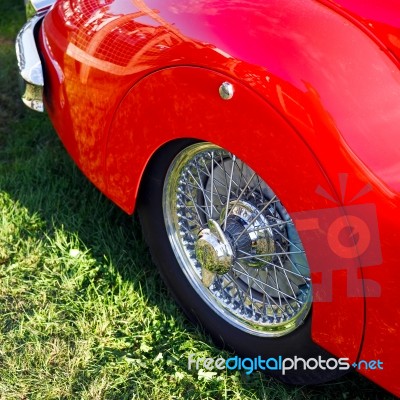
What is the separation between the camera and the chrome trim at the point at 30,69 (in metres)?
2.80

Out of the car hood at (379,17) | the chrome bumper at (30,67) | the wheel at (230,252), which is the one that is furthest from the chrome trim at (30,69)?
the car hood at (379,17)

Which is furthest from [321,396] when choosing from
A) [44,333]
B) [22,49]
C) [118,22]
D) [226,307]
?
[22,49]

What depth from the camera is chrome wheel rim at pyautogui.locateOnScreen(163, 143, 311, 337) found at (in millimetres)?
2168

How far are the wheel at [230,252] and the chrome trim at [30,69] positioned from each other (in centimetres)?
71

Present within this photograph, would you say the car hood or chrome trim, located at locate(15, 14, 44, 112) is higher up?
the car hood

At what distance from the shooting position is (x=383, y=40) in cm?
188

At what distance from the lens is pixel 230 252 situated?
2.25 meters

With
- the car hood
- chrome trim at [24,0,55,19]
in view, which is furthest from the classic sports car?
chrome trim at [24,0,55,19]

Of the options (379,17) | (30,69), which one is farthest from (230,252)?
(30,69)

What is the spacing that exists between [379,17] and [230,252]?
0.86m

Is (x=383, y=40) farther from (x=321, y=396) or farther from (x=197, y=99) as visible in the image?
(x=321, y=396)

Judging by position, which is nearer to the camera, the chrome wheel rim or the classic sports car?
the classic sports car

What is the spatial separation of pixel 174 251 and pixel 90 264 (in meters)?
0.50

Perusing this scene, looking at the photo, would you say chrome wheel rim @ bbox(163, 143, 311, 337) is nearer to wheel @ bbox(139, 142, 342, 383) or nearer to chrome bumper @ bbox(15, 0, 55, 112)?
wheel @ bbox(139, 142, 342, 383)
